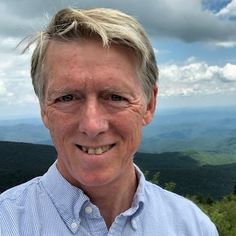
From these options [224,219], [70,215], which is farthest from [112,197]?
[224,219]

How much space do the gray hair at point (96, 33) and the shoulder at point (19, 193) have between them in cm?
54

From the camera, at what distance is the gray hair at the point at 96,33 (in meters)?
2.44

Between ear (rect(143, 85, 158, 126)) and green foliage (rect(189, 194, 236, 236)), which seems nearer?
ear (rect(143, 85, 158, 126))

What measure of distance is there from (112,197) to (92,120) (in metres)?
0.63

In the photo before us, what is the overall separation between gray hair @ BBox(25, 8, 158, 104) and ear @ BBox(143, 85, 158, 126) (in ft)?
0.51

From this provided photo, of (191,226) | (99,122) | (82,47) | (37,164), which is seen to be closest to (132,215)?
(191,226)

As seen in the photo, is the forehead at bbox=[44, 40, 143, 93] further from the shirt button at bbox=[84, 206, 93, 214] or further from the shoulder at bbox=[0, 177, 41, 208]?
the shirt button at bbox=[84, 206, 93, 214]

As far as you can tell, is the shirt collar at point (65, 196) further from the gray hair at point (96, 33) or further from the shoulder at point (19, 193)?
the gray hair at point (96, 33)

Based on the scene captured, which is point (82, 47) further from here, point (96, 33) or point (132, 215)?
point (132, 215)

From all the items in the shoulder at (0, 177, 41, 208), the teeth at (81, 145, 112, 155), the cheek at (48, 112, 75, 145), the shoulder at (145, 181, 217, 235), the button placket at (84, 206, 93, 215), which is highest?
the cheek at (48, 112, 75, 145)

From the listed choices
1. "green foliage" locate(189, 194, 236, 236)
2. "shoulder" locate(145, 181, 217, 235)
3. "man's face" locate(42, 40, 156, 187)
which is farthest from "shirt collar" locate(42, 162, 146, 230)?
"green foliage" locate(189, 194, 236, 236)

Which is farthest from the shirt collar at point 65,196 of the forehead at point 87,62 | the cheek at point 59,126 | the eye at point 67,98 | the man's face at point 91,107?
the forehead at point 87,62

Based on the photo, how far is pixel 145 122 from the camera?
2803 mm

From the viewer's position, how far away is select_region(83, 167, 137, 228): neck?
2.66 metres
